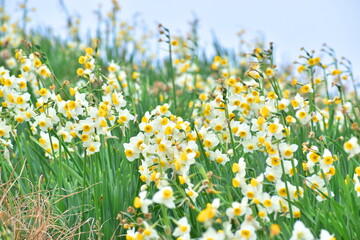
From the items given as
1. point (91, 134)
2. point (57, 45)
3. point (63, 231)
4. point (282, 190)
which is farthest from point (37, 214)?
point (57, 45)

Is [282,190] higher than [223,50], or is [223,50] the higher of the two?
[223,50]

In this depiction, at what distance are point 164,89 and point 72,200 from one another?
2971mm

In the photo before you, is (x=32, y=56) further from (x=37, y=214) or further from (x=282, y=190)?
(x=282, y=190)

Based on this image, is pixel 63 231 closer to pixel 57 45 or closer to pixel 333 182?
pixel 333 182

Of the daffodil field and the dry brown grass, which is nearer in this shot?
the daffodil field

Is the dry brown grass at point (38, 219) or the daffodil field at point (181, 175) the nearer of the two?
the daffodil field at point (181, 175)

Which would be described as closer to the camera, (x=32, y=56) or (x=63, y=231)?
(x=63, y=231)

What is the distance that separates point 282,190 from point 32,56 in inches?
74.4

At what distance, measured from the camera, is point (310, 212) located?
2336mm

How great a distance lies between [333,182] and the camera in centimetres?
278

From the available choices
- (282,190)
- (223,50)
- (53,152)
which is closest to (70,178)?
(53,152)

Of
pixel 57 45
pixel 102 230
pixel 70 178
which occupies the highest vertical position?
pixel 57 45

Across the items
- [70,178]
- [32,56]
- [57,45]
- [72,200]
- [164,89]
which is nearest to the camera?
[72,200]

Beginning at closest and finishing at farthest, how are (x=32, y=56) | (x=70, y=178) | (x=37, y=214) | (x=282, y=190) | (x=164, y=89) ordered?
(x=282, y=190) → (x=37, y=214) → (x=70, y=178) → (x=32, y=56) → (x=164, y=89)
